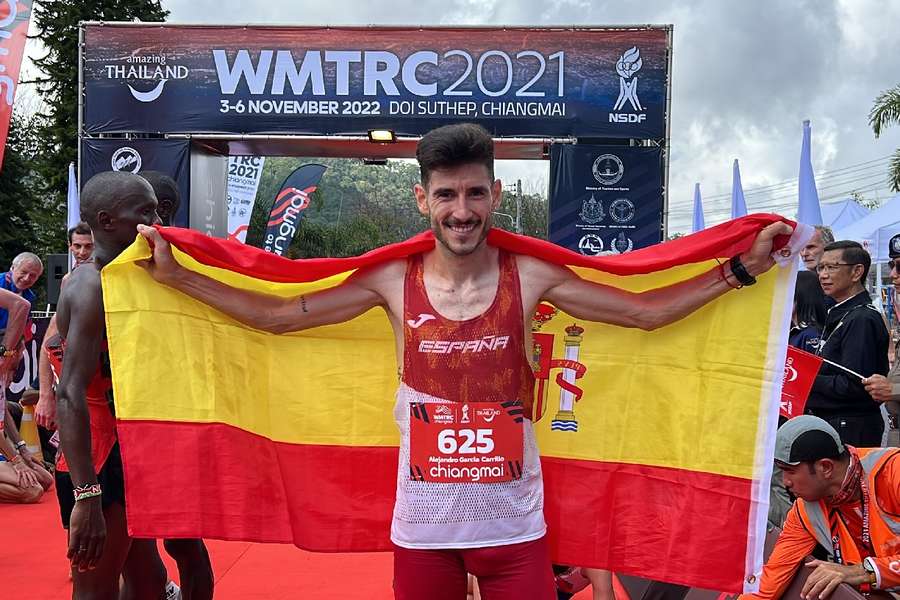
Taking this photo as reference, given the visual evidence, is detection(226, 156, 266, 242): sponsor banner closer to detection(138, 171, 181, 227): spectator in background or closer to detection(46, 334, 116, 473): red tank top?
detection(138, 171, 181, 227): spectator in background

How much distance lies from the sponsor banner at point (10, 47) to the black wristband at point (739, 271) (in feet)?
17.0

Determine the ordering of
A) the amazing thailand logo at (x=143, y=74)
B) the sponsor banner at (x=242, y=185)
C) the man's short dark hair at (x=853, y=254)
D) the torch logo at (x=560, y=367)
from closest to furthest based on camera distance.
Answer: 1. the torch logo at (x=560, y=367)
2. the man's short dark hair at (x=853, y=254)
3. the amazing thailand logo at (x=143, y=74)
4. the sponsor banner at (x=242, y=185)

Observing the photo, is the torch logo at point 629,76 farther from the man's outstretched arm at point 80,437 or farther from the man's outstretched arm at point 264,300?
the man's outstretched arm at point 80,437

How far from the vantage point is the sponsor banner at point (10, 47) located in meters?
6.07

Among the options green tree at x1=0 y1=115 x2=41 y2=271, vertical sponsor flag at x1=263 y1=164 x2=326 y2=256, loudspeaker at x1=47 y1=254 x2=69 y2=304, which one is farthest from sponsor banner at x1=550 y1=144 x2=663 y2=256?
green tree at x1=0 y1=115 x2=41 y2=271

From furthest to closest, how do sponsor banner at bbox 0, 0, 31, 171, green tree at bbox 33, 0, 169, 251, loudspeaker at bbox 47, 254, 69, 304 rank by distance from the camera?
green tree at bbox 33, 0, 169, 251
loudspeaker at bbox 47, 254, 69, 304
sponsor banner at bbox 0, 0, 31, 171

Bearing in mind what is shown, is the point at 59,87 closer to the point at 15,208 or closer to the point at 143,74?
the point at 15,208

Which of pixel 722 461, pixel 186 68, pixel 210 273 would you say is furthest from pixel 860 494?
pixel 186 68

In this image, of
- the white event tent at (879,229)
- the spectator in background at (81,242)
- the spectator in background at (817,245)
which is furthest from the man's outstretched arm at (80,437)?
the white event tent at (879,229)

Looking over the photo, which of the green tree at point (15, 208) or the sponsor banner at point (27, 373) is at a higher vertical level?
the green tree at point (15, 208)

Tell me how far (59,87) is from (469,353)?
27832 mm

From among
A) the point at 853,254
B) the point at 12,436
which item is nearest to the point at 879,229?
the point at 853,254

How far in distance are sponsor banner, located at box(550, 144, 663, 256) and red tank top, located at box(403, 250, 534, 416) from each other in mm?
7592

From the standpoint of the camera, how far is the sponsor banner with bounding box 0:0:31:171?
6.07 meters
